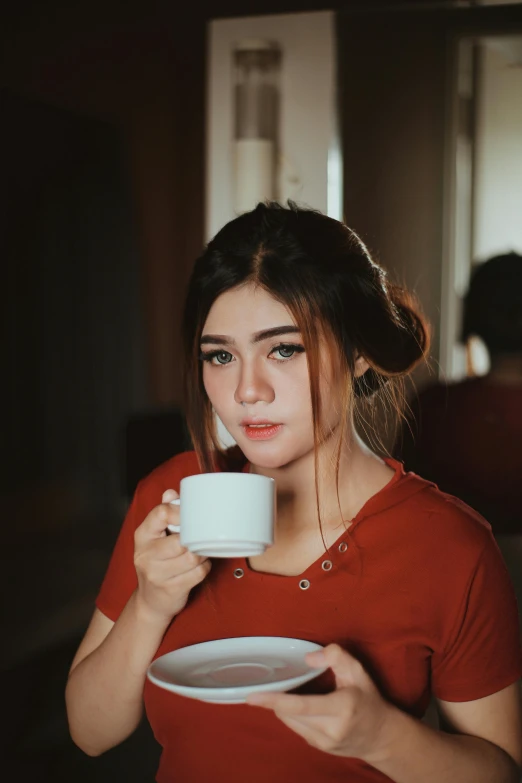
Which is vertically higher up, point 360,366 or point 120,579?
point 360,366

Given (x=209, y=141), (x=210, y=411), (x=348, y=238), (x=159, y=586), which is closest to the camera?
(x=159, y=586)

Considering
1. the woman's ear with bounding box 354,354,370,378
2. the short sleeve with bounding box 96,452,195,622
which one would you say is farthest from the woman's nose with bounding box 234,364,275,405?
the short sleeve with bounding box 96,452,195,622

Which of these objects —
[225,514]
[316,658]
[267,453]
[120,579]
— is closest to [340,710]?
[316,658]

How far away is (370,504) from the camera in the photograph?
1.11m

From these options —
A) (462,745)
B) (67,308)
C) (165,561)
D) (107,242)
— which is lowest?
(462,745)

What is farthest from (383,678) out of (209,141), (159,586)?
(209,141)

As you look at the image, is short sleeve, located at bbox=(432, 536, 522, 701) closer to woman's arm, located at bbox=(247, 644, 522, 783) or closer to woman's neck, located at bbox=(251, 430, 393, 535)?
woman's arm, located at bbox=(247, 644, 522, 783)

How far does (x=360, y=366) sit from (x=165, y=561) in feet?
1.16

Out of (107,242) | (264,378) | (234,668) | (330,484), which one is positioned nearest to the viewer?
(234,668)

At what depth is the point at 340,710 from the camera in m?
0.83

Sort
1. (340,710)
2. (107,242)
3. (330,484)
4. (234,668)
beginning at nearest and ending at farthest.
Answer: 1. (340,710)
2. (234,668)
3. (330,484)
4. (107,242)

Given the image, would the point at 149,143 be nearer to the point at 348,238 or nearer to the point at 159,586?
the point at 348,238

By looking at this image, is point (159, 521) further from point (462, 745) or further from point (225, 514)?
point (462, 745)

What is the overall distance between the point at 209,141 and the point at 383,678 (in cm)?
85
